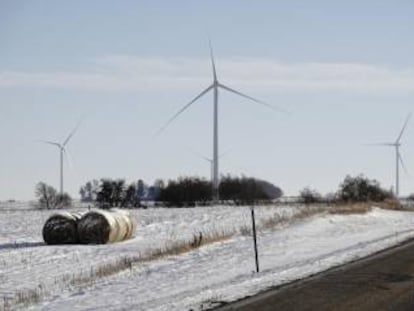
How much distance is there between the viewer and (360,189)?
108562 millimetres

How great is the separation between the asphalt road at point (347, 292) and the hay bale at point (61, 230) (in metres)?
18.0

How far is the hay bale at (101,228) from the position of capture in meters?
36.1

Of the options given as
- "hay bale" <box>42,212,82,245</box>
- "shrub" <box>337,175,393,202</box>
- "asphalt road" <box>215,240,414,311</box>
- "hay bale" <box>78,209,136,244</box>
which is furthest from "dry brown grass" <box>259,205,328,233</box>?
"shrub" <box>337,175,393,202</box>

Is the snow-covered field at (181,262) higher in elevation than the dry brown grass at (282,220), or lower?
lower

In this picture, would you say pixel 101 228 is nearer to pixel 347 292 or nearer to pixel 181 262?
pixel 181 262

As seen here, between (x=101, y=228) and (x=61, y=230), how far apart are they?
5.52ft

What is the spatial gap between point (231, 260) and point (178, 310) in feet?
33.7

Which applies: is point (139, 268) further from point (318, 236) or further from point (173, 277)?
point (318, 236)

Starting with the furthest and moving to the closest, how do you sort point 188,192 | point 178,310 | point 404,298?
point 188,192, point 404,298, point 178,310

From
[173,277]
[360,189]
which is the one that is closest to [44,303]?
[173,277]

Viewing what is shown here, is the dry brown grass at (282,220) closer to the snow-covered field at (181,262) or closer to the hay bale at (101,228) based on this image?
the snow-covered field at (181,262)

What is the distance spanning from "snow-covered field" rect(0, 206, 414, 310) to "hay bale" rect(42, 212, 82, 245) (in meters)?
0.47

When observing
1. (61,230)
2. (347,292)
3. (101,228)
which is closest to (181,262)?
(347,292)

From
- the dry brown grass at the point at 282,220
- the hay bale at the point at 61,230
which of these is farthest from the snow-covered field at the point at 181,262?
the hay bale at the point at 61,230
